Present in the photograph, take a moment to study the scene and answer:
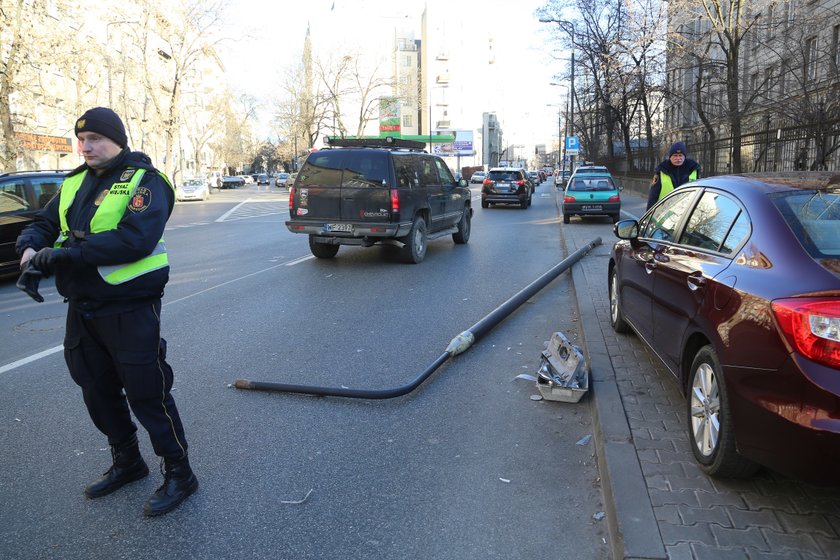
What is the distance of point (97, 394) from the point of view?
329 centimetres

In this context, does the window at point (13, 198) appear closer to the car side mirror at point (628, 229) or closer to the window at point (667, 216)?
the car side mirror at point (628, 229)

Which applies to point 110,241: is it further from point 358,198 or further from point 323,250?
point 323,250

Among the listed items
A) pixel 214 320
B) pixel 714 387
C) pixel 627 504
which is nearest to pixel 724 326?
pixel 714 387

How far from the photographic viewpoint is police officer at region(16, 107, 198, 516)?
119 inches

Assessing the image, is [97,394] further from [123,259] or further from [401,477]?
[401,477]

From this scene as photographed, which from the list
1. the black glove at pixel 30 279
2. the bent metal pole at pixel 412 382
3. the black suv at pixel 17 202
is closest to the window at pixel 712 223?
the bent metal pole at pixel 412 382

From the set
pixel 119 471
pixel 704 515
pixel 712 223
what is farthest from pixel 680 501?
pixel 119 471

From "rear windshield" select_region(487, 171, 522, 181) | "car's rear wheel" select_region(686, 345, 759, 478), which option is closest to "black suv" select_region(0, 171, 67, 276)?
"car's rear wheel" select_region(686, 345, 759, 478)

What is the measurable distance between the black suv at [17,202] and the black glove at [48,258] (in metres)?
8.22

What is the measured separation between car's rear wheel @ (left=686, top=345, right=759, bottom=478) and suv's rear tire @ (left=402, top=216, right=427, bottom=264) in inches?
308

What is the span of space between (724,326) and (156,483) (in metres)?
3.10

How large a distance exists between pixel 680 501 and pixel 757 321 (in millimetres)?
936

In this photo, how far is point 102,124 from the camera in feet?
10.1

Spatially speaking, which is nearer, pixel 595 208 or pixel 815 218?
pixel 815 218
